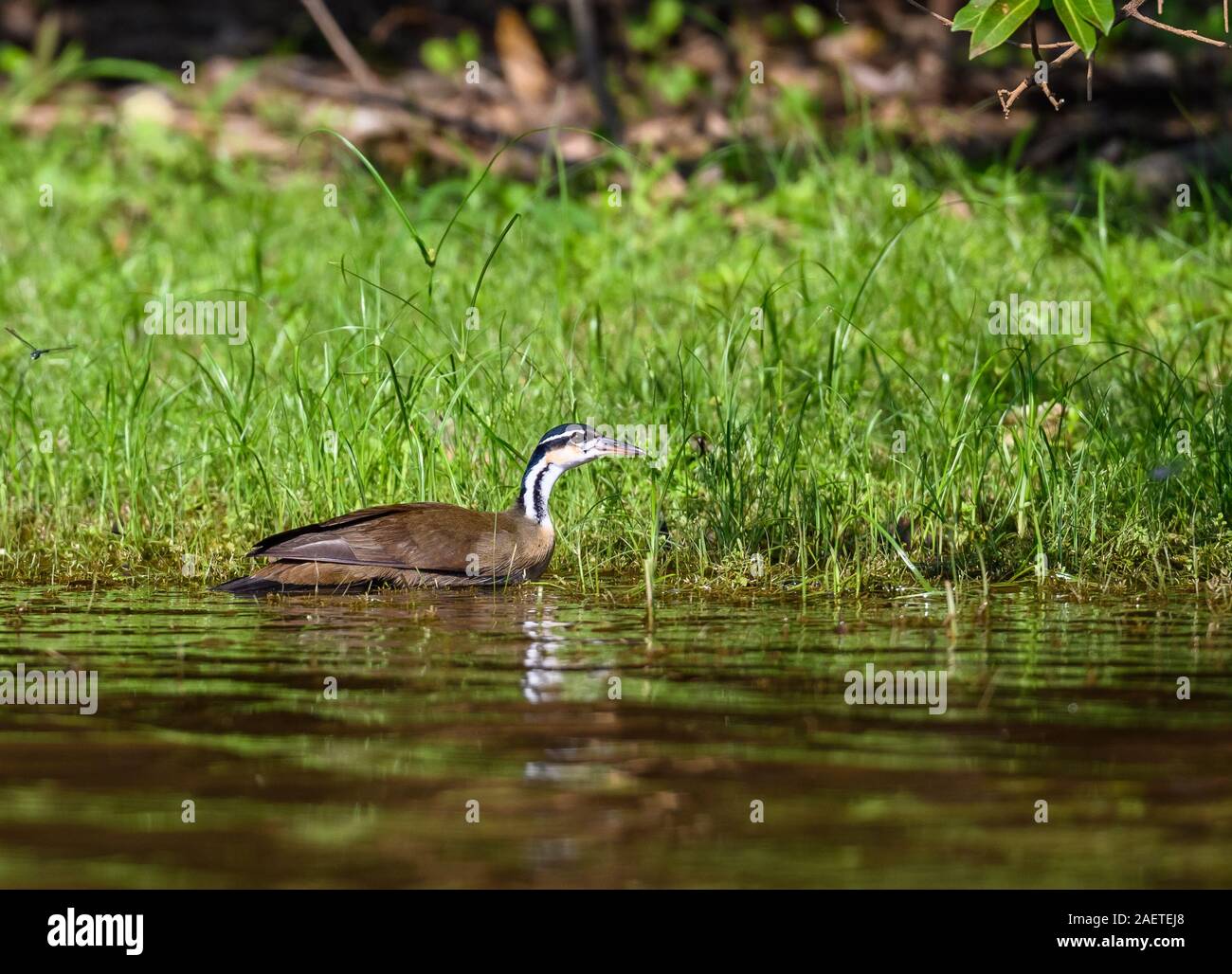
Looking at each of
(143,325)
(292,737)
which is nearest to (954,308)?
(143,325)

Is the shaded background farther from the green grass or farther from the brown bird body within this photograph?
the brown bird body

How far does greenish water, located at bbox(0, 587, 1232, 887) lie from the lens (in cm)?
378

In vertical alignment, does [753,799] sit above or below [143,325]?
below

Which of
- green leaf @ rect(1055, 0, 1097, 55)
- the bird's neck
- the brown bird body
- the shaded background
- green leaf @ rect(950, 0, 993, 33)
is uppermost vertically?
the shaded background

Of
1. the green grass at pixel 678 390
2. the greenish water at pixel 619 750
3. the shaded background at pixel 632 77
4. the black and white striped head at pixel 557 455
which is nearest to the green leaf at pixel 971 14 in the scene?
the greenish water at pixel 619 750

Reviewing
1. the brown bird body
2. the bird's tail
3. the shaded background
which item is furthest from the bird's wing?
the shaded background

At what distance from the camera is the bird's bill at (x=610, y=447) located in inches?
297

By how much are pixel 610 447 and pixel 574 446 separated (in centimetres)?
15

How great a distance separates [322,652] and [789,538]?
2236mm

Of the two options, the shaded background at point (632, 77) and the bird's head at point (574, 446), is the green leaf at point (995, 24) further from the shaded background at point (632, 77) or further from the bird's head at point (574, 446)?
the shaded background at point (632, 77)

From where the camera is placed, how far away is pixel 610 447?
7570 mm

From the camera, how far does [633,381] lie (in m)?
8.69

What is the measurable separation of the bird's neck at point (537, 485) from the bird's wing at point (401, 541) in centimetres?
31

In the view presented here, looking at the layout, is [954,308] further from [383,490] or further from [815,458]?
[383,490]
